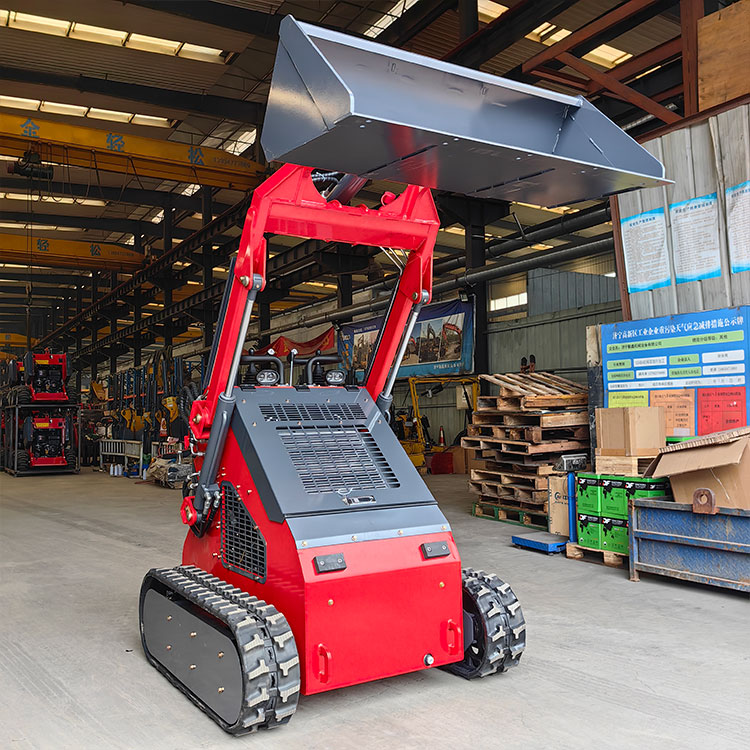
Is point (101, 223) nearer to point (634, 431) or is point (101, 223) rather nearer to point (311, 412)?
point (634, 431)

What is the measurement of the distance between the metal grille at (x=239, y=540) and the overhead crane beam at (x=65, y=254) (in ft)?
65.9

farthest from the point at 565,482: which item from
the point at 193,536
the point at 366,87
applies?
the point at 366,87

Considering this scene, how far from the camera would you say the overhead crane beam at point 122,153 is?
14.1 m

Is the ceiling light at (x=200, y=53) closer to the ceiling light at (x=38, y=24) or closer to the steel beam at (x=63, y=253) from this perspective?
the ceiling light at (x=38, y=24)

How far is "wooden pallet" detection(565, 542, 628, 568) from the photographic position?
6547 mm

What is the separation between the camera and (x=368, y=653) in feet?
10.8

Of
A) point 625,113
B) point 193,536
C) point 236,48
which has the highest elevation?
point 236,48

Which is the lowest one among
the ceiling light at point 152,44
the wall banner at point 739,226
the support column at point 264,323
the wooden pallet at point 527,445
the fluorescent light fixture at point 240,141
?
the wooden pallet at point 527,445

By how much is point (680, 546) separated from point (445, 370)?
1077cm

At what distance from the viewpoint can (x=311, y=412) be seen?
4027 millimetres

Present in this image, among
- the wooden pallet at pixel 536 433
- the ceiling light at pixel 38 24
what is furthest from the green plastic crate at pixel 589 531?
the ceiling light at pixel 38 24

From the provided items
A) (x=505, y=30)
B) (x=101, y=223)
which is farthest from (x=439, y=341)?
(x=101, y=223)

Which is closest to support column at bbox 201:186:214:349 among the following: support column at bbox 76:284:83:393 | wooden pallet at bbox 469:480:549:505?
wooden pallet at bbox 469:480:549:505

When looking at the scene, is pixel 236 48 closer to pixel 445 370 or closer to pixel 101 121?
pixel 101 121
